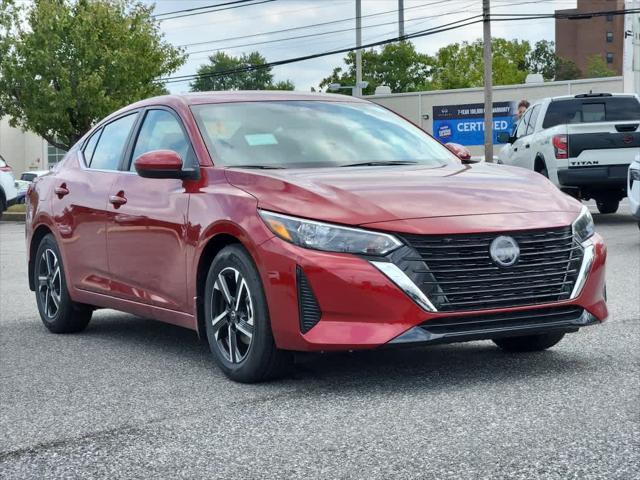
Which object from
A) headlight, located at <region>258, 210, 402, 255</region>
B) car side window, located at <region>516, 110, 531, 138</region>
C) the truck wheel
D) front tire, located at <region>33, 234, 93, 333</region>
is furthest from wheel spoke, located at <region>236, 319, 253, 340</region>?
the truck wheel

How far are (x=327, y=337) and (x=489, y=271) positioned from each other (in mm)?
825

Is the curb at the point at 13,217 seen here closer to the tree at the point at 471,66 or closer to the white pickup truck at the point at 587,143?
the white pickup truck at the point at 587,143

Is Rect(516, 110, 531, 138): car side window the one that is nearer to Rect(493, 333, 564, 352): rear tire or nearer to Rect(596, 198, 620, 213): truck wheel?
Rect(596, 198, 620, 213): truck wheel

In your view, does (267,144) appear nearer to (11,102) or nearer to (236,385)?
(236,385)

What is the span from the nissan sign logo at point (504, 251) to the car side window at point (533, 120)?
45.4 feet

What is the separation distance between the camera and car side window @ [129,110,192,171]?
21.5 feet

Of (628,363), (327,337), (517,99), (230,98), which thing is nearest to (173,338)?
(230,98)

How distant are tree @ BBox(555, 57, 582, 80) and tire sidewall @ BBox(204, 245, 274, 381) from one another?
113635 millimetres

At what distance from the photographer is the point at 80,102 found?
45.1 meters

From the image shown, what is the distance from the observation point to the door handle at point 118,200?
690cm

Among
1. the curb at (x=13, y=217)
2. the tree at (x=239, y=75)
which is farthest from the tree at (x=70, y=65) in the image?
the tree at (x=239, y=75)

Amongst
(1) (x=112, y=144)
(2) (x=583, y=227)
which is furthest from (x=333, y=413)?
(1) (x=112, y=144)

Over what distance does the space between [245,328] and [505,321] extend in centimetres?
127

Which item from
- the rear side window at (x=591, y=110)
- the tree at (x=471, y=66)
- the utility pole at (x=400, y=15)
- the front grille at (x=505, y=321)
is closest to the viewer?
the front grille at (x=505, y=321)
